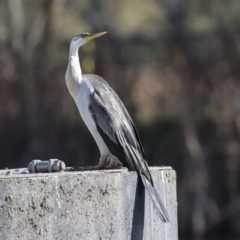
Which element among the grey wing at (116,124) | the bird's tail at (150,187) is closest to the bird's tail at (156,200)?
the bird's tail at (150,187)

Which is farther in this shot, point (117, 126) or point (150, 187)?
point (117, 126)

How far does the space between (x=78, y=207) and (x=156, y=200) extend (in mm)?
988

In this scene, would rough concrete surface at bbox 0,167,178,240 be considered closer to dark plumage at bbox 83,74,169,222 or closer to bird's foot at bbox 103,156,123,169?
dark plumage at bbox 83,74,169,222

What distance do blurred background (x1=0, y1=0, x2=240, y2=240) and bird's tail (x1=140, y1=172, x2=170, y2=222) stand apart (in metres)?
10.8

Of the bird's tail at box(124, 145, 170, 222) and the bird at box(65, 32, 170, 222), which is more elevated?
the bird at box(65, 32, 170, 222)

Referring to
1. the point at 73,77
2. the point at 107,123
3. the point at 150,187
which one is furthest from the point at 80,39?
the point at 150,187

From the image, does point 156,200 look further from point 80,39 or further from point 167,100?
point 167,100

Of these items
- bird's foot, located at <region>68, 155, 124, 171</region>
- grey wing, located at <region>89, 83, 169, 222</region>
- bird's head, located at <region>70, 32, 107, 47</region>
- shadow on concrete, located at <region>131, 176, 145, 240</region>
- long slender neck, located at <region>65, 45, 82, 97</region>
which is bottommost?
shadow on concrete, located at <region>131, 176, 145, 240</region>

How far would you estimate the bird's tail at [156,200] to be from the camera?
6.81 meters

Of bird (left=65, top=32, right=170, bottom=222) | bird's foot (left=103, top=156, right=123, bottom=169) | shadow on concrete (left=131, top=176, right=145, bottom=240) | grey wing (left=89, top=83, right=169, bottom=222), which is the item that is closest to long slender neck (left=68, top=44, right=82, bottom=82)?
bird (left=65, top=32, right=170, bottom=222)

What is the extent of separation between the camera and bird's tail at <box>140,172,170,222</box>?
6.81 meters

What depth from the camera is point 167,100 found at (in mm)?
18828

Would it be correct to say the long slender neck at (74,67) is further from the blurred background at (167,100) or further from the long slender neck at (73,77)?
the blurred background at (167,100)

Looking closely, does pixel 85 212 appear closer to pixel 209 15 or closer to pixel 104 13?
pixel 209 15
